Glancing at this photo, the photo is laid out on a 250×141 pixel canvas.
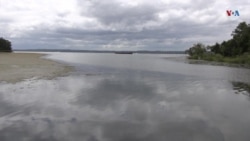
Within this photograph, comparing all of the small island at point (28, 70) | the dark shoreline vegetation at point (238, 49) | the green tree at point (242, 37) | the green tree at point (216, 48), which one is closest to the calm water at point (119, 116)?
the small island at point (28, 70)

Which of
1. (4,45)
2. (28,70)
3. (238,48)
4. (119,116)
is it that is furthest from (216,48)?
(119,116)

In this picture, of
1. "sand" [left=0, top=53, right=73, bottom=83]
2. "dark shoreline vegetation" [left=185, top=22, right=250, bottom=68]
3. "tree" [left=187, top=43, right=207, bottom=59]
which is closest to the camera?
"sand" [left=0, top=53, right=73, bottom=83]

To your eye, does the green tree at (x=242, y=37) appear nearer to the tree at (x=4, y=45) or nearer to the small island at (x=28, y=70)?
the small island at (x=28, y=70)

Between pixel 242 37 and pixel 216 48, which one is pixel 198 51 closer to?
pixel 216 48

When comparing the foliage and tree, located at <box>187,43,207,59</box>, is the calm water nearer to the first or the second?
the foliage

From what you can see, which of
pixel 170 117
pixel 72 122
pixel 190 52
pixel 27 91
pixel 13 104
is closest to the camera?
pixel 72 122

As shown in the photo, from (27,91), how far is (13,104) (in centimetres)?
424

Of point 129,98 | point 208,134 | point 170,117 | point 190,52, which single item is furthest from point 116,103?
point 190,52

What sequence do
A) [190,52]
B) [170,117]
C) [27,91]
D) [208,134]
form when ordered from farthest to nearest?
[190,52], [27,91], [170,117], [208,134]

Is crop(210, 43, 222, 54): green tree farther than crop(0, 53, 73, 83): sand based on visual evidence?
Yes

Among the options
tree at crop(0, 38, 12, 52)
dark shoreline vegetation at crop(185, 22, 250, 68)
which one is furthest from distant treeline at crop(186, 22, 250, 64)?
tree at crop(0, 38, 12, 52)

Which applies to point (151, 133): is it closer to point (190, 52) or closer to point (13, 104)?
point (13, 104)

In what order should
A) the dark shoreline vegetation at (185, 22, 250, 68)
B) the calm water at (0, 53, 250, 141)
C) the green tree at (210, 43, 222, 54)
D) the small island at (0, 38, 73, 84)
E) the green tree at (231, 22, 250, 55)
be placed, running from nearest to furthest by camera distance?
the calm water at (0, 53, 250, 141) → the small island at (0, 38, 73, 84) → the dark shoreline vegetation at (185, 22, 250, 68) → the green tree at (231, 22, 250, 55) → the green tree at (210, 43, 222, 54)

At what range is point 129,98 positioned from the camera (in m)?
17.6
